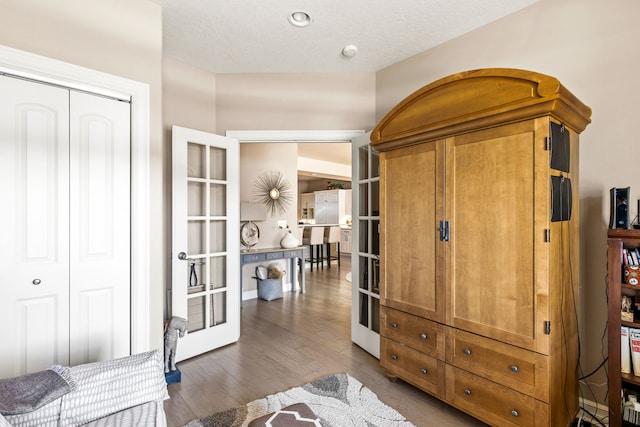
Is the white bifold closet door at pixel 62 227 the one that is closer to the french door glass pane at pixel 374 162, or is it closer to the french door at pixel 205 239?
the french door at pixel 205 239

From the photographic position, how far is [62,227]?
1.96m

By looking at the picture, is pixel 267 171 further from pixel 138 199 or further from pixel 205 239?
pixel 138 199

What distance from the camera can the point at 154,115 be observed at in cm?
232

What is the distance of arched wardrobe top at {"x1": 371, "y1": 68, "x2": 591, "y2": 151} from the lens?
1629 millimetres

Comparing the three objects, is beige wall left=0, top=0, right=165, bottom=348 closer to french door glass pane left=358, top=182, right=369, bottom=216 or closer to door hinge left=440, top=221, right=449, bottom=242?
french door glass pane left=358, top=182, right=369, bottom=216

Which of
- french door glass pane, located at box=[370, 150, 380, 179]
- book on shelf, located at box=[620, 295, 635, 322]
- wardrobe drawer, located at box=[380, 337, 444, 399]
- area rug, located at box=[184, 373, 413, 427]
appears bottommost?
area rug, located at box=[184, 373, 413, 427]

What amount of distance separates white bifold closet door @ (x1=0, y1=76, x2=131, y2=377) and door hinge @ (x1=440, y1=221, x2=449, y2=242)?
81.1 inches

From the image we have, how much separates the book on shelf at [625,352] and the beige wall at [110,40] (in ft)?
9.03

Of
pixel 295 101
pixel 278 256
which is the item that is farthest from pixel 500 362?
pixel 278 256

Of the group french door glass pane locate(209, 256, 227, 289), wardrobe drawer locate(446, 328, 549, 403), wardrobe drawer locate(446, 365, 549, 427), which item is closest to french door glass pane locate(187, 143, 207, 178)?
french door glass pane locate(209, 256, 227, 289)

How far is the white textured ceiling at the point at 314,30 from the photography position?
7.50 ft

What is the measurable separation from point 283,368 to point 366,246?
1.30 meters

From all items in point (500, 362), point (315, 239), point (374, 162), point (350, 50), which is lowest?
point (500, 362)

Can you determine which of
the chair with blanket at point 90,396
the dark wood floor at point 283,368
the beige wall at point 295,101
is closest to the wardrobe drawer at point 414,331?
the dark wood floor at point 283,368
